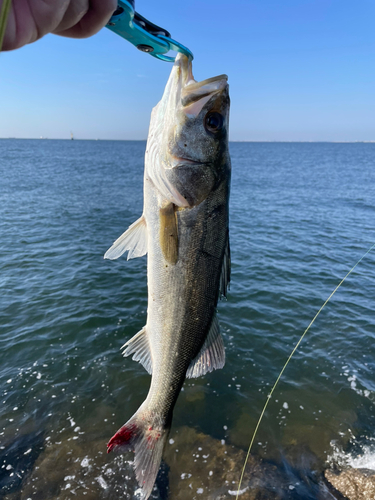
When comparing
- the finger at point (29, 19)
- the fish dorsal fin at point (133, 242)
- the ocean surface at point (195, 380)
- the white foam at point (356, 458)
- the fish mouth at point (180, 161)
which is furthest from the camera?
the white foam at point (356, 458)

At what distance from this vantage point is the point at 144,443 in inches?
119

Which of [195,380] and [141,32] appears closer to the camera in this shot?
[141,32]

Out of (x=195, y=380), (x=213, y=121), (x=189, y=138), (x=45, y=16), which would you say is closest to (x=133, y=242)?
(x=189, y=138)

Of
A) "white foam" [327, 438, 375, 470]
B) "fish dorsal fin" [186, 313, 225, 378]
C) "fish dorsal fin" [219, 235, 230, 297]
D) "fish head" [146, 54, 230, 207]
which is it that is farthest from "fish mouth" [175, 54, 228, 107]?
"white foam" [327, 438, 375, 470]

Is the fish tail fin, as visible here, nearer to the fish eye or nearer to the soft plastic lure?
the fish eye

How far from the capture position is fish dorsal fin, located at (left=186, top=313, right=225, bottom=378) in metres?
2.96

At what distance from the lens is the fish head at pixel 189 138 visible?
8.24ft

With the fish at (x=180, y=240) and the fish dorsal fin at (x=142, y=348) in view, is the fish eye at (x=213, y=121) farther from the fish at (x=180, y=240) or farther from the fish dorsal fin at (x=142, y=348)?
the fish dorsal fin at (x=142, y=348)

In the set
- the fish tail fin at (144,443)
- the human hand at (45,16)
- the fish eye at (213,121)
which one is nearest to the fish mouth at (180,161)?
the fish eye at (213,121)

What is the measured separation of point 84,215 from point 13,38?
20.8 m

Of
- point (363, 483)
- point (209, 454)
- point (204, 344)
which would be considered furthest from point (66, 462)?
point (363, 483)

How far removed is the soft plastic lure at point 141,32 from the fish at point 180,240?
0.13 m

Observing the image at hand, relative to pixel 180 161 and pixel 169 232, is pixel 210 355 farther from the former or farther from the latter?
pixel 180 161

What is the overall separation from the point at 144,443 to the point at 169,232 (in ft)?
6.58
